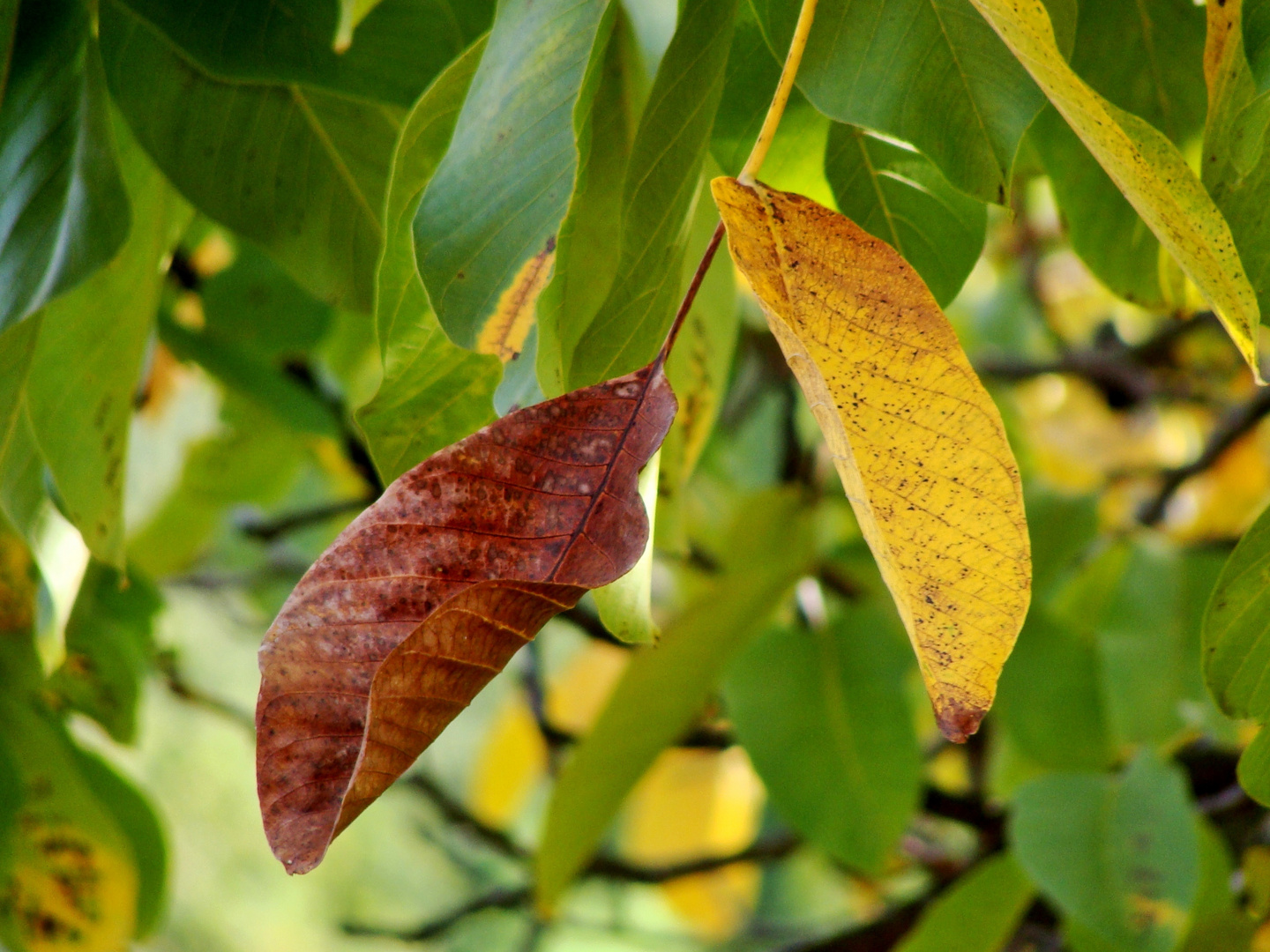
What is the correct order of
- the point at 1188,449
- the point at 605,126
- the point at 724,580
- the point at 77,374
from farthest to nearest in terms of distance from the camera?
1. the point at 1188,449
2. the point at 724,580
3. the point at 77,374
4. the point at 605,126

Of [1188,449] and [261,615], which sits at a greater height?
[1188,449]

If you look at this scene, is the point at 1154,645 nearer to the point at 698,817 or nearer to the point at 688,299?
the point at 688,299

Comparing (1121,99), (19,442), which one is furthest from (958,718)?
(19,442)

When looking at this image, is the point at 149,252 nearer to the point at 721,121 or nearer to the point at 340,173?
the point at 340,173

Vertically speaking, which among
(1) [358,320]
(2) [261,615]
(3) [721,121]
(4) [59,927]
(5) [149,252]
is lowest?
(2) [261,615]

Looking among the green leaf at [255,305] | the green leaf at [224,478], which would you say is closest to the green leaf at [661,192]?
the green leaf at [255,305]

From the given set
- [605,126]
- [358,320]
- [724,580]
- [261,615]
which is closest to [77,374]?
[605,126]
